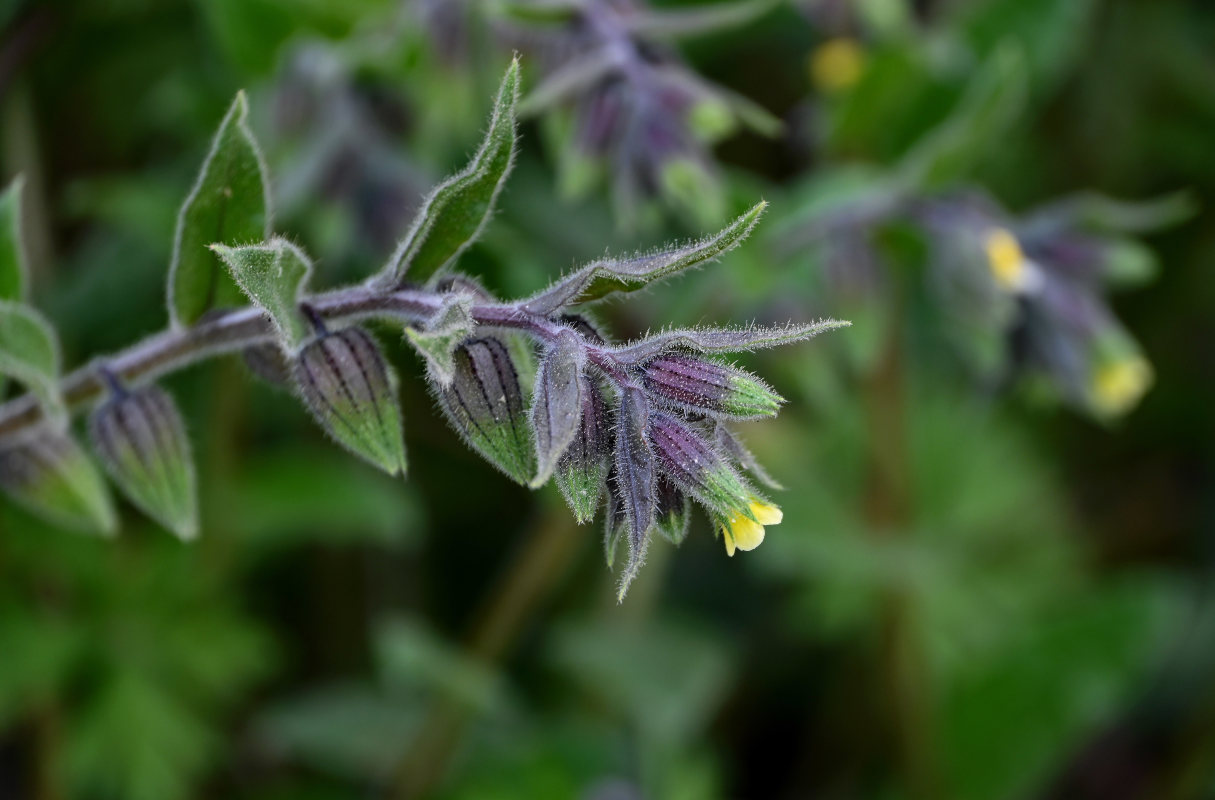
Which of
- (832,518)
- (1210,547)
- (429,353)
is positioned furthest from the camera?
(1210,547)

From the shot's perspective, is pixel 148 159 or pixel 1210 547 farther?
pixel 1210 547

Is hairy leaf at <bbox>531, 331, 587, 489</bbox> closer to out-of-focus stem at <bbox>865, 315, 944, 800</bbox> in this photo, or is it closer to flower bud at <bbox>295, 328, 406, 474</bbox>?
flower bud at <bbox>295, 328, 406, 474</bbox>

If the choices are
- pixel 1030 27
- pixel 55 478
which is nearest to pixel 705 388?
pixel 55 478

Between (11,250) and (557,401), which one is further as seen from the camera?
(11,250)

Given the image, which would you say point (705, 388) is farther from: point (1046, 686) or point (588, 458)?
point (1046, 686)

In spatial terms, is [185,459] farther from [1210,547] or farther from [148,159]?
[1210,547]

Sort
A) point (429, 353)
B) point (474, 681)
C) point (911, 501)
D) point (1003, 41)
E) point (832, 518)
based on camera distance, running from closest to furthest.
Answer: point (429, 353)
point (474, 681)
point (1003, 41)
point (832, 518)
point (911, 501)

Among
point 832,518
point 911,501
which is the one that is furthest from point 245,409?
point 911,501
